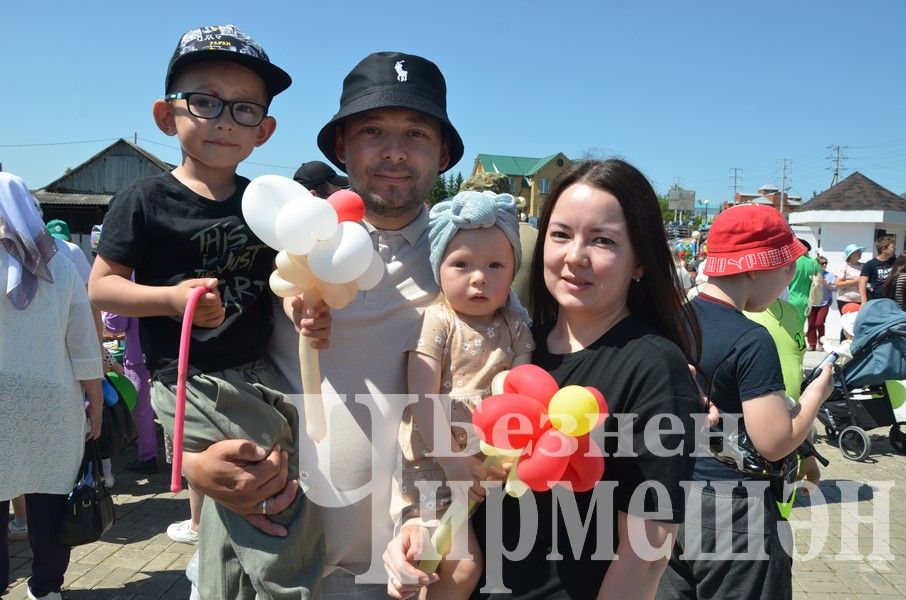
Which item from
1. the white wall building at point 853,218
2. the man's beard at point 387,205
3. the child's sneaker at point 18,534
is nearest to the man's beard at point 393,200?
the man's beard at point 387,205

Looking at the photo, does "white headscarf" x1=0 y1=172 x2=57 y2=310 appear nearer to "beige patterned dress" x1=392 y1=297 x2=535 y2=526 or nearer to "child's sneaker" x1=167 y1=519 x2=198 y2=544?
"child's sneaker" x1=167 y1=519 x2=198 y2=544

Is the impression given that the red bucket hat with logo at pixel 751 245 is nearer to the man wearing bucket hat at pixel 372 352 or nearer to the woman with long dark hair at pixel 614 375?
the woman with long dark hair at pixel 614 375

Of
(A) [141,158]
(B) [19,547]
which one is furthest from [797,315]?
(A) [141,158]

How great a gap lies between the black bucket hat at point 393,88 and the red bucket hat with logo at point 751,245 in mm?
1397

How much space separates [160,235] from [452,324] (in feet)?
3.00

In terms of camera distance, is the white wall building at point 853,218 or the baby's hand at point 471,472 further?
the white wall building at point 853,218

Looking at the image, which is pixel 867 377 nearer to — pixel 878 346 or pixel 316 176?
pixel 878 346

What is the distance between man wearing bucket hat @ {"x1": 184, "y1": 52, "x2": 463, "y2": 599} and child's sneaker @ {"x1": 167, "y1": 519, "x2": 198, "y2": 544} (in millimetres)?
3196

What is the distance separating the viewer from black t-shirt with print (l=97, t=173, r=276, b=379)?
189cm

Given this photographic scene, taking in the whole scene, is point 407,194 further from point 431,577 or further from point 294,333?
point 431,577

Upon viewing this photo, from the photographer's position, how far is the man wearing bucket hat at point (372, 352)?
2.00 metres

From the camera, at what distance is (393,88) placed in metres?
2.00

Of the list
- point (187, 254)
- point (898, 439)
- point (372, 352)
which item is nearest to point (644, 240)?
point (372, 352)

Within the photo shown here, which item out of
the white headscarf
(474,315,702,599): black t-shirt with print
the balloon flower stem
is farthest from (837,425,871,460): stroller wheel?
the white headscarf
